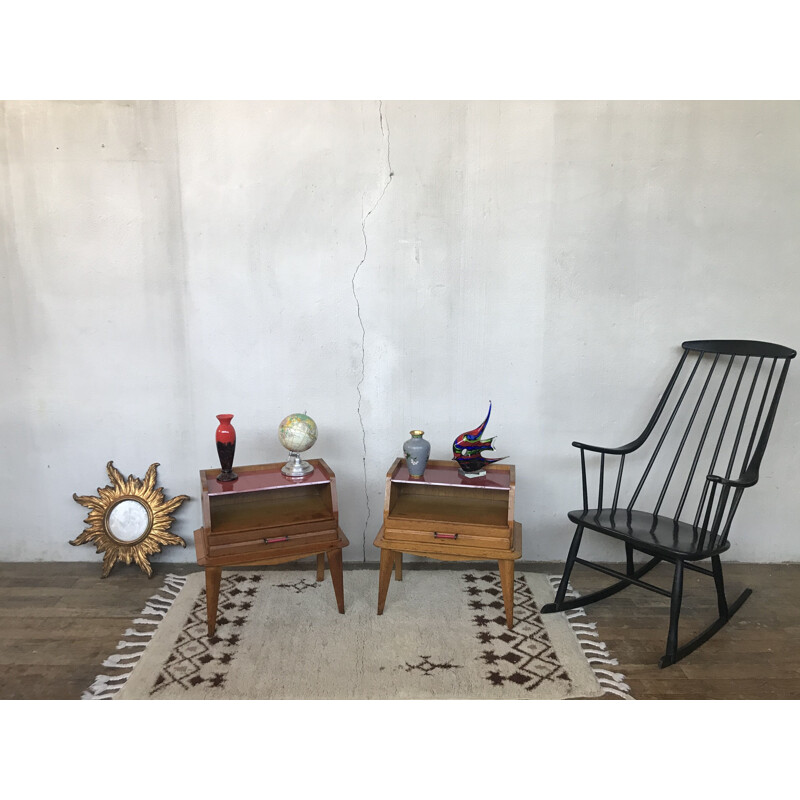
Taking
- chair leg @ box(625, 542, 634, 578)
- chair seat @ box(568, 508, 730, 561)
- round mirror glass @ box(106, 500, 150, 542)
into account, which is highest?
chair seat @ box(568, 508, 730, 561)

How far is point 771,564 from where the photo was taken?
344 cm

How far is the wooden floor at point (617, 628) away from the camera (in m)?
2.42

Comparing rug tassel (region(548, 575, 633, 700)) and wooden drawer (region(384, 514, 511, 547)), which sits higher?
wooden drawer (region(384, 514, 511, 547))

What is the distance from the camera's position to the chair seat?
100 inches

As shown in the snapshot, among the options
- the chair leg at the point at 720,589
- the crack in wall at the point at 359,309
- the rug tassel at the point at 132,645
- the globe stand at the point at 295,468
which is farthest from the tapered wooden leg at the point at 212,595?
the chair leg at the point at 720,589

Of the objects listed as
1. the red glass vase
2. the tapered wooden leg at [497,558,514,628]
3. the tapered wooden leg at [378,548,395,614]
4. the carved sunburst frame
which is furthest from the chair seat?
the carved sunburst frame

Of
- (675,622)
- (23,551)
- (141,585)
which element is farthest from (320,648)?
(23,551)

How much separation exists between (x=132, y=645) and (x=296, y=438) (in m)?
1.04

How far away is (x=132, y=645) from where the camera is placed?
2.65m

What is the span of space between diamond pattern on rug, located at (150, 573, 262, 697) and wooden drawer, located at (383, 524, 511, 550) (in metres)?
0.74

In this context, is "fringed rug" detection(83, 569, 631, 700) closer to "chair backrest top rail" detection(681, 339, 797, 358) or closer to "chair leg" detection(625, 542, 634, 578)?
"chair leg" detection(625, 542, 634, 578)

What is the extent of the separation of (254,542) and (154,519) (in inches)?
35.4

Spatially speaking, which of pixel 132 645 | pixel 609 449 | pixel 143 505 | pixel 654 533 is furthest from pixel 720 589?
pixel 143 505

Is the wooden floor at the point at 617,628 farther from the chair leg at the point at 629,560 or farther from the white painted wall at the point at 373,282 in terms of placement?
the white painted wall at the point at 373,282
